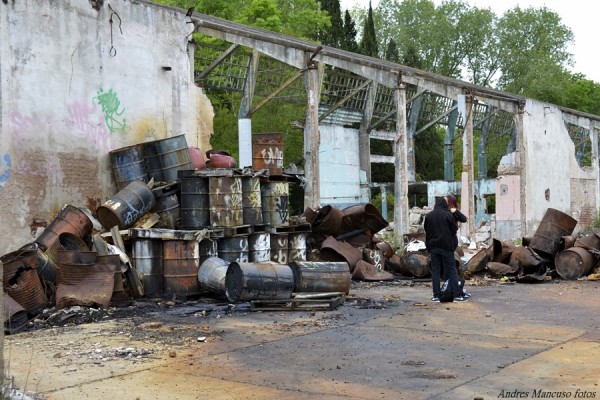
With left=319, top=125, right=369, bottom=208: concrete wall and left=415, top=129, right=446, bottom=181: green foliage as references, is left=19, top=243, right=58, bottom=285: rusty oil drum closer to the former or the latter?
left=319, top=125, right=369, bottom=208: concrete wall

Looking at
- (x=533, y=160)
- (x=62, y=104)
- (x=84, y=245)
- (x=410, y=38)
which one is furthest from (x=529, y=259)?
(x=410, y=38)

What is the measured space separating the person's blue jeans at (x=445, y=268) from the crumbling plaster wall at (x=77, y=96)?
244 inches

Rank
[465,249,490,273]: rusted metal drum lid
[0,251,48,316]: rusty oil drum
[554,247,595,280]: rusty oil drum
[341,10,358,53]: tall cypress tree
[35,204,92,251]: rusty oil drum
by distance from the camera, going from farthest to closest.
A: [341,10,358,53]: tall cypress tree < [465,249,490,273]: rusted metal drum lid < [554,247,595,280]: rusty oil drum < [35,204,92,251]: rusty oil drum < [0,251,48,316]: rusty oil drum

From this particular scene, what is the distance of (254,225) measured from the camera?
1205 cm

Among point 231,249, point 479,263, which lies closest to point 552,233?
point 479,263

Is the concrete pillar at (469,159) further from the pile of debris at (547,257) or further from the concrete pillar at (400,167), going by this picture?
the pile of debris at (547,257)

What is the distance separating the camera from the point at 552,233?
14.2 metres

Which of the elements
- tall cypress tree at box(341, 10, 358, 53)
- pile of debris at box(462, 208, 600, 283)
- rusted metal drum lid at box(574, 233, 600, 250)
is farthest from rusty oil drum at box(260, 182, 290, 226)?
tall cypress tree at box(341, 10, 358, 53)

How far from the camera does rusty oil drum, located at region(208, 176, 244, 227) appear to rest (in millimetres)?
11555

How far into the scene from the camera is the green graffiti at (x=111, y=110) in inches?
531

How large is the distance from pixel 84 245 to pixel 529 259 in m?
8.11

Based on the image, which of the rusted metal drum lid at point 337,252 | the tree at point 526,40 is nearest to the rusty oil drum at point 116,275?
the rusted metal drum lid at point 337,252

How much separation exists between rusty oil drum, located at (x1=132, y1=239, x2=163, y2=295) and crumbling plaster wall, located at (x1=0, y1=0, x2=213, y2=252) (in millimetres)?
2230

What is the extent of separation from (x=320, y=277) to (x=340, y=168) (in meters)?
18.7
